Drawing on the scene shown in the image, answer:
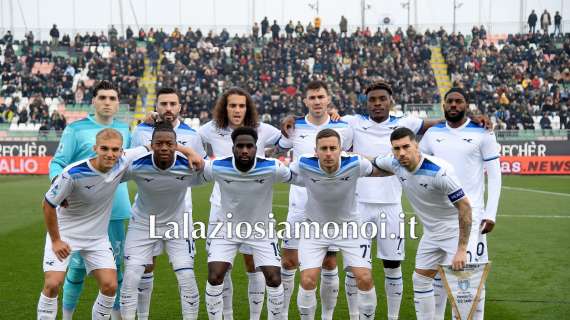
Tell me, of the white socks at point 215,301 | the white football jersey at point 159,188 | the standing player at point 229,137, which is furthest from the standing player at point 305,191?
the white football jersey at point 159,188

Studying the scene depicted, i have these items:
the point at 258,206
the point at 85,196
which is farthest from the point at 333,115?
the point at 85,196

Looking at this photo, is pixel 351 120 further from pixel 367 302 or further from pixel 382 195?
pixel 367 302

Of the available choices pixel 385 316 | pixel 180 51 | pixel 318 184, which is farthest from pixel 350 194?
pixel 180 51

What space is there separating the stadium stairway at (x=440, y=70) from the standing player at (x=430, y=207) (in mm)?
32044

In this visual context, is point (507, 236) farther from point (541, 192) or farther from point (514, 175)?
point (514, 175)

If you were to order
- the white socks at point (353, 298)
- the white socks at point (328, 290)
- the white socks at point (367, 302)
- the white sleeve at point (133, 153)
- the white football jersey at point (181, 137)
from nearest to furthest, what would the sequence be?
the white sleeve at point (133, 153), the white socks at point (367, 302), the white socks at point (328, 290), the white socks at point (353, 298), the white football jersey at point (181, 137)

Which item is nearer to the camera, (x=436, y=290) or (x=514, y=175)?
(x=436, y=290)

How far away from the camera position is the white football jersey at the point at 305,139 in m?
8.23

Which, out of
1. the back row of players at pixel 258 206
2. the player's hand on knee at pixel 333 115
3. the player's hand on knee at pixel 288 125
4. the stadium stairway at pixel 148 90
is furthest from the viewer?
the stadium stairway at pixel 148 90

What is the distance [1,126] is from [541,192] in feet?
78.4

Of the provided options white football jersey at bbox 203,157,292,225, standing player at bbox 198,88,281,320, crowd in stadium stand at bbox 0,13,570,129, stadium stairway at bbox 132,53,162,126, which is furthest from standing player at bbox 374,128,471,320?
stadium stairway at bbox 132,53,162,126

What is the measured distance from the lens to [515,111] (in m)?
33.9

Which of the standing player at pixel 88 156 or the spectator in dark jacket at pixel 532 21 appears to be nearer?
the standing player at pixel 88 156

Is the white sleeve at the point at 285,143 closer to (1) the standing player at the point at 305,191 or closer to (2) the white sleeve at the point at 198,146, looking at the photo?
(1) the standing player at the point at 305,191
